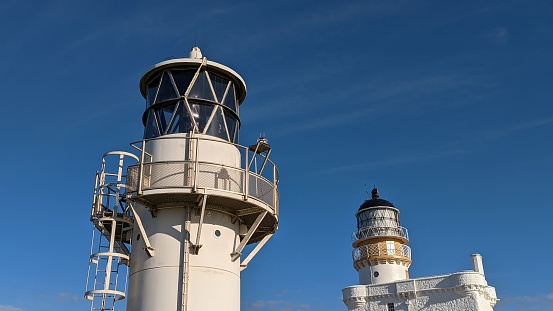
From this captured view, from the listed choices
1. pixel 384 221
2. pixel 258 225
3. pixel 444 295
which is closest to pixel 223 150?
pixel 258 225

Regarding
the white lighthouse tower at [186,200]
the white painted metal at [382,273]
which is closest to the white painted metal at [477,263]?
the white painted metal at [382,273]

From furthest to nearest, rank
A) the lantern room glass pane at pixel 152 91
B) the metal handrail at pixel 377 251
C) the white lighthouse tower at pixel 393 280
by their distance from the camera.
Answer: the metal handrail at pixel 377 251
the white lighthouse tower at pixel 393 280
the lantern room glass pane at pixel 152 91

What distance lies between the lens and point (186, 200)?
1270 centimetres

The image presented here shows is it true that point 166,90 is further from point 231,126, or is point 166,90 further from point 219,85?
point 231,126

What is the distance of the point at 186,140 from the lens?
1321 cm

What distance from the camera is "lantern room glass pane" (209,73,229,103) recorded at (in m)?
14.1

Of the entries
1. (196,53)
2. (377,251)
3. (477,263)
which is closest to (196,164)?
(196,53)

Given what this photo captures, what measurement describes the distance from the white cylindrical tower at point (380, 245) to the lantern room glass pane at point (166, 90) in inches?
1282

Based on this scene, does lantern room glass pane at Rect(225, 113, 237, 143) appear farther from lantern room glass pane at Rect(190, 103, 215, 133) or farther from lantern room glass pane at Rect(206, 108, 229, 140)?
lantern room glass pane at Rect(190, 103, 215, 133)

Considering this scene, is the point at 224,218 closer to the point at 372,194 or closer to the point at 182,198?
the point at 182,198

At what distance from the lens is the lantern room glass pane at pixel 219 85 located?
14.1 meters

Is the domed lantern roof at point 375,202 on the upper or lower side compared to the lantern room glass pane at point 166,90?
upper

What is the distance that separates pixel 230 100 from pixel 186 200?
9.99 ft

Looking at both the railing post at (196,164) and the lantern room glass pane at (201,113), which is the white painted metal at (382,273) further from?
the railing post at (196,164)
